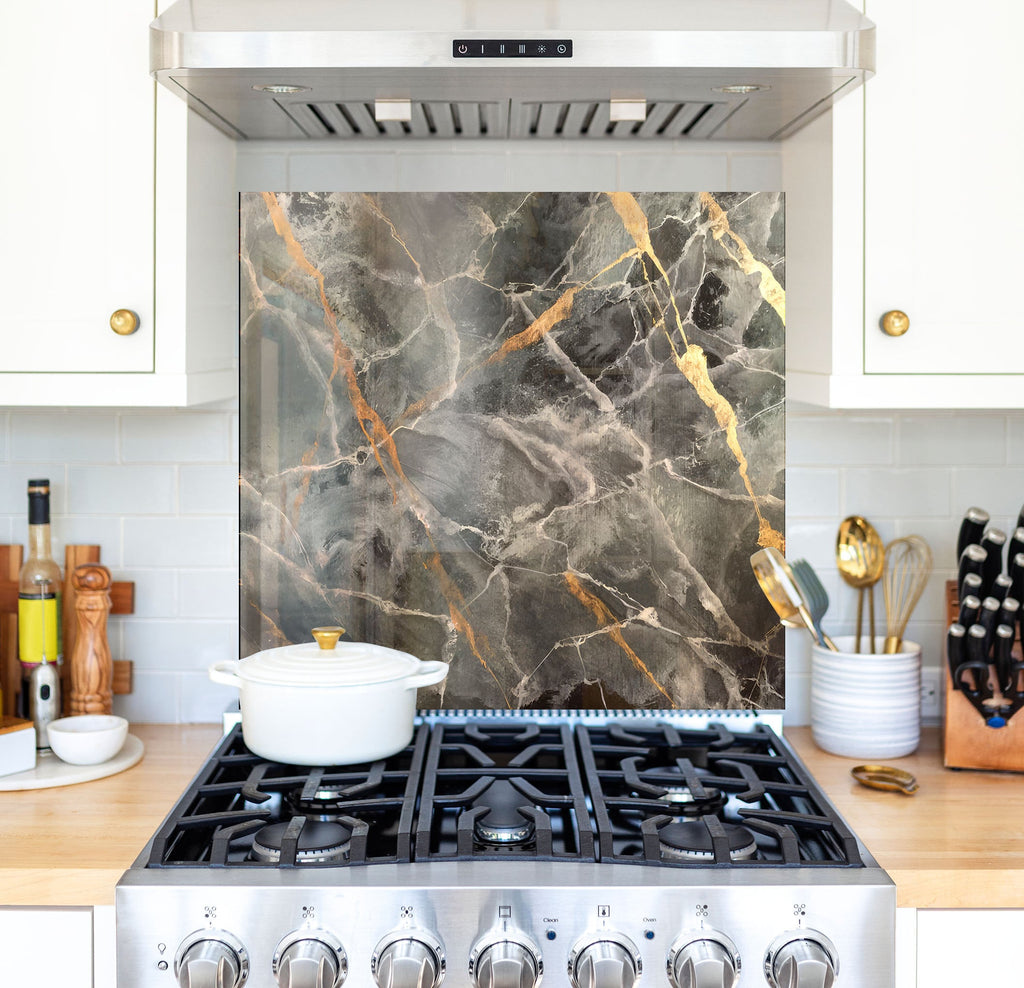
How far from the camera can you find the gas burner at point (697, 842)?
150 centimetres

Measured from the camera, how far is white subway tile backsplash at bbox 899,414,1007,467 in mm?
2096

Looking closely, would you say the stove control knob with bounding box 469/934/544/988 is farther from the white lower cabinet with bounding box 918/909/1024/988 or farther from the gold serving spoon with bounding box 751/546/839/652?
the gold serving spoon with bounding box 751/546/839/652

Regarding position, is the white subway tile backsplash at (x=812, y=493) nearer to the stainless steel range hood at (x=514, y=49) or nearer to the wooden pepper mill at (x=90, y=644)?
the stainless steel range hood at (x=514, y=49)

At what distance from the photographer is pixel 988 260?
1.68m

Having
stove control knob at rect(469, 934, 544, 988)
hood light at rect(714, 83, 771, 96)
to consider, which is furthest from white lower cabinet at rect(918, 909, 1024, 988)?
hood light at rect(714, 83, 771, 96)

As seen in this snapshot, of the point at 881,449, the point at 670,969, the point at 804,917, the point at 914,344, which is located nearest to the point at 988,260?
the point at 914,344

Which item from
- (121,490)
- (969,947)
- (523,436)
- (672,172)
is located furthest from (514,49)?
(969,947)

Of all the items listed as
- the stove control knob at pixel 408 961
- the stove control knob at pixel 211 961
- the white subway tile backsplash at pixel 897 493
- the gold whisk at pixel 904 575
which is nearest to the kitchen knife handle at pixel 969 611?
the gold whisk at pixel 904 575

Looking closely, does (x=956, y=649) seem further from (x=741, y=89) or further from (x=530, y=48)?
(x=530, y=48)

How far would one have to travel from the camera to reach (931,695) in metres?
2.10

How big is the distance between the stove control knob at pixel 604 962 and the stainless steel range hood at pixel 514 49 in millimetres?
1135

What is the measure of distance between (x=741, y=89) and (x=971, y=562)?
85 centimetres

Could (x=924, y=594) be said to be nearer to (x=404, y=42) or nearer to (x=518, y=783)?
(x=518, y=783)

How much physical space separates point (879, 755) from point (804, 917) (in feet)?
1.79
